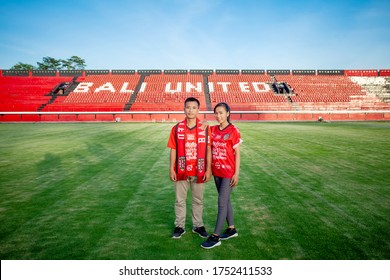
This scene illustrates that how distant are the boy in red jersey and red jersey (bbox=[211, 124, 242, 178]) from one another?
12cm

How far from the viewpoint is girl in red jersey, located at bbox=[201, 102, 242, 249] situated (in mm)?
3311

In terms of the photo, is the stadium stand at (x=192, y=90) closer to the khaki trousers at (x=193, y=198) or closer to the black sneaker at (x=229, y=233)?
the khaki trousers at (x=193, y=198)

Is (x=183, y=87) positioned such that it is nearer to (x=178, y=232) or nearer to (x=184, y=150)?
(x=184, y=150)

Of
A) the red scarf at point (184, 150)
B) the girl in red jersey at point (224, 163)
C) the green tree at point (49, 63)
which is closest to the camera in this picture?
the girl in red jersey at point (224, 163)

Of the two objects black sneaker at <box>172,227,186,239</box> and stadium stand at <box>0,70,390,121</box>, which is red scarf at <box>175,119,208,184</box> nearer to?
black sneaker at <box>172,227,186,239</box>

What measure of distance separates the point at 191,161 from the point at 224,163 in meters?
0.45

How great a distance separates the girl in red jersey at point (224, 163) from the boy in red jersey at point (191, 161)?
0.13 meters

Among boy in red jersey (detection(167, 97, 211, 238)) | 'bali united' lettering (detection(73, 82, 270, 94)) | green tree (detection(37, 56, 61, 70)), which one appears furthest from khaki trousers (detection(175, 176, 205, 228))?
green tree (detection(37, 56, 61, 70))

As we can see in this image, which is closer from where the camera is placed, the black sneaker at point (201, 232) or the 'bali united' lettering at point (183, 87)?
the black sneaker at point (201, 232)

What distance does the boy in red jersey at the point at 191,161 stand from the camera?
3436 mm

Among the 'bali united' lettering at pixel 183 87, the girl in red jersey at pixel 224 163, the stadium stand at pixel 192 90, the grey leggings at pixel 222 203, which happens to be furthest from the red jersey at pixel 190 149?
the 'bali united' lettering at pixel 183 87

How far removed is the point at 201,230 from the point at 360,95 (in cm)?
4182

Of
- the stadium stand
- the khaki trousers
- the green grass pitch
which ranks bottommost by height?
the green grass pitch

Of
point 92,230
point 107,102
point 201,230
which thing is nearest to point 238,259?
point 201,230
